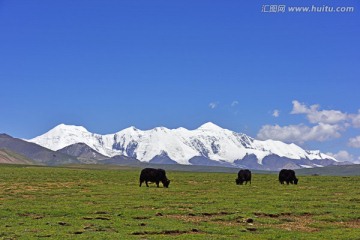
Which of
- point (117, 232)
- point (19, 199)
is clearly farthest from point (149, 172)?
point (117, 232)

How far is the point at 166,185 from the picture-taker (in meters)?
50.2

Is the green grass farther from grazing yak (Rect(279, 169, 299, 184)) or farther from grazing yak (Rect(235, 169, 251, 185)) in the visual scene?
grazing yak (Rect(279, 169, 299, 184))

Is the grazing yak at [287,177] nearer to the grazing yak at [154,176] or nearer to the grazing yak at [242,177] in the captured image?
the grazing yak at [242,177]

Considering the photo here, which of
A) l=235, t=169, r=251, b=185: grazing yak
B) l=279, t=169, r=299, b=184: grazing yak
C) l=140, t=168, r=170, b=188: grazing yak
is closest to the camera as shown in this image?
l=140, t=168, r=170, b=188: grazing yak

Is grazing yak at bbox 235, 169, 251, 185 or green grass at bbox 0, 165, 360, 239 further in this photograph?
grazing yak at bbox 235, 169, 251, 185

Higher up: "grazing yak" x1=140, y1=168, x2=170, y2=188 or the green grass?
"grazing yak" x1=140, y1=168, x2=170, y2=188

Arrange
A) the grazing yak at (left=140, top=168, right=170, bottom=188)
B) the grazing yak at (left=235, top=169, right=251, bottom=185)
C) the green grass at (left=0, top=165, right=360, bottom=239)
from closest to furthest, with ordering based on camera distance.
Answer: the green grass at (left=0, top=165, right=360, bottom=239)
the grazing yak at (left=140, top=168, right=170, bottom=188)
the grazing yak at (left=235, top=169, right=251, bottom=185)

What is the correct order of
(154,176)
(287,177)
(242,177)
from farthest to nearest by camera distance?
(287,177) → (242,177) → (154,176)

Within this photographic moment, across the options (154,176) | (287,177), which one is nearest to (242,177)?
Answer: (287,177)

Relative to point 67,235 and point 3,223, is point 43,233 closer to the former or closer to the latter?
point 67,235

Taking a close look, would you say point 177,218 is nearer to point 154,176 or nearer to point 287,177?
point 154,176

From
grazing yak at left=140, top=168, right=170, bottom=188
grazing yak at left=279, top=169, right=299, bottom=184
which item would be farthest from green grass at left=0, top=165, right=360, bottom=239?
grazing yak at left=279, top=169, right=299, bottom=184

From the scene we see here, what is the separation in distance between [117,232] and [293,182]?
4406 centimetres

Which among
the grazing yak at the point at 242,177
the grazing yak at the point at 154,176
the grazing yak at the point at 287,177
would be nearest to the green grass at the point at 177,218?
the grazing yak at the point at 154,176
